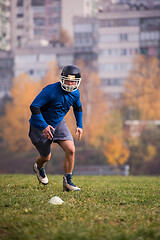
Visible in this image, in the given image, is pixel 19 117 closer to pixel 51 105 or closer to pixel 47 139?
pixel 47 139

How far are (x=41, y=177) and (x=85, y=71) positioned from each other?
65.0 meters

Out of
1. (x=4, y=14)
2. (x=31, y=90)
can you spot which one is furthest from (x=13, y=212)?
(x=4, y=14)

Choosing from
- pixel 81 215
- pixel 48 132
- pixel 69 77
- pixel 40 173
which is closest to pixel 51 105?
pixel 48 132

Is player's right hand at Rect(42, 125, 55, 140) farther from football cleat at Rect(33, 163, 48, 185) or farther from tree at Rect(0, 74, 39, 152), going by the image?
tree at Rect(0, 74, 39, 152)

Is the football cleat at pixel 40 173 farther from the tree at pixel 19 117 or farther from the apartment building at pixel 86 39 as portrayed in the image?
the apartment building at pixel 86 39

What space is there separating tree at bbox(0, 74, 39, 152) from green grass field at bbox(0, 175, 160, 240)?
179ft

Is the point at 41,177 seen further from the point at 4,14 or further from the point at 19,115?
the point at 4,14

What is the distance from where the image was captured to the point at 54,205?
21.8ft

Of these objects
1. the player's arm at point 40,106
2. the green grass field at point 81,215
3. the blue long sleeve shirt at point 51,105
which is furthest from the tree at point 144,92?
the green grass field at point 81,215

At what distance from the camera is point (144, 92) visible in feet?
209

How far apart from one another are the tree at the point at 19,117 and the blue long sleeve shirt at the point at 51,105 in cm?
5366

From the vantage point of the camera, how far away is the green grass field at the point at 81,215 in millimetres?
4852

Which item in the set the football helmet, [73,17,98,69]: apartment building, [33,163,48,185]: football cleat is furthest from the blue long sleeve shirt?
[73,17,98,69]: apartment building

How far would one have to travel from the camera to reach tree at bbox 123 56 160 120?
209 ft
